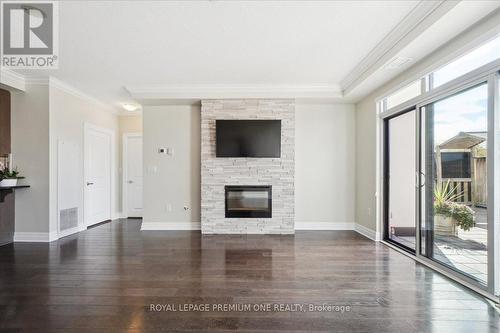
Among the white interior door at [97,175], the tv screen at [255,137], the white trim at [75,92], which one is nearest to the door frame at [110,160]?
the white interior door at [97,175]

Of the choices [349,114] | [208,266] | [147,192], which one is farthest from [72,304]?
[349,114]

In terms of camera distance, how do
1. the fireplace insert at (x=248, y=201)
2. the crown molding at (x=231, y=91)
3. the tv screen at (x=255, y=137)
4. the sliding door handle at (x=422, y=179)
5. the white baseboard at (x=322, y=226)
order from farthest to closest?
the white baseboard at (x=322, y=226) → the fireplace insert at (x=248, y=201) → the tv screen at (x=255, y=137) → the crown molding at (x=231, y=91) → the sliding door handle at (x=422, y=179)

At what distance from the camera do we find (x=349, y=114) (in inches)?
199

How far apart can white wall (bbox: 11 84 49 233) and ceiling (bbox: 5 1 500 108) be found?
0.47 metres

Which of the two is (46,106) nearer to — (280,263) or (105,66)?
(105,66)

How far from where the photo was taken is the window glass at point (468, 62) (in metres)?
2.26

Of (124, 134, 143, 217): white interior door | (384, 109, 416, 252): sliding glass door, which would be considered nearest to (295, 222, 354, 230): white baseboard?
(384, 109, 416, 252): sliding glass door

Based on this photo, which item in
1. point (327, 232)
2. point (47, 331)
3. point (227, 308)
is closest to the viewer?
point (47, 331)

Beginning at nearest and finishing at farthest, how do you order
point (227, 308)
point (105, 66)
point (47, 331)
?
point (47, 331)
point (227, 308)
point (105, 66)

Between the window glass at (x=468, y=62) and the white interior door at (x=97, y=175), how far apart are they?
6.06 metres

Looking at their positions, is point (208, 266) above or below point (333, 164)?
below

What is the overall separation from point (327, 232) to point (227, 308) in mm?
3133

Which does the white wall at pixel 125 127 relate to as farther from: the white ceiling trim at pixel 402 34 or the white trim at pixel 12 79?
the white ceiling trim at pixel 402 34

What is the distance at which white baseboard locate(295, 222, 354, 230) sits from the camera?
16.4 ft
